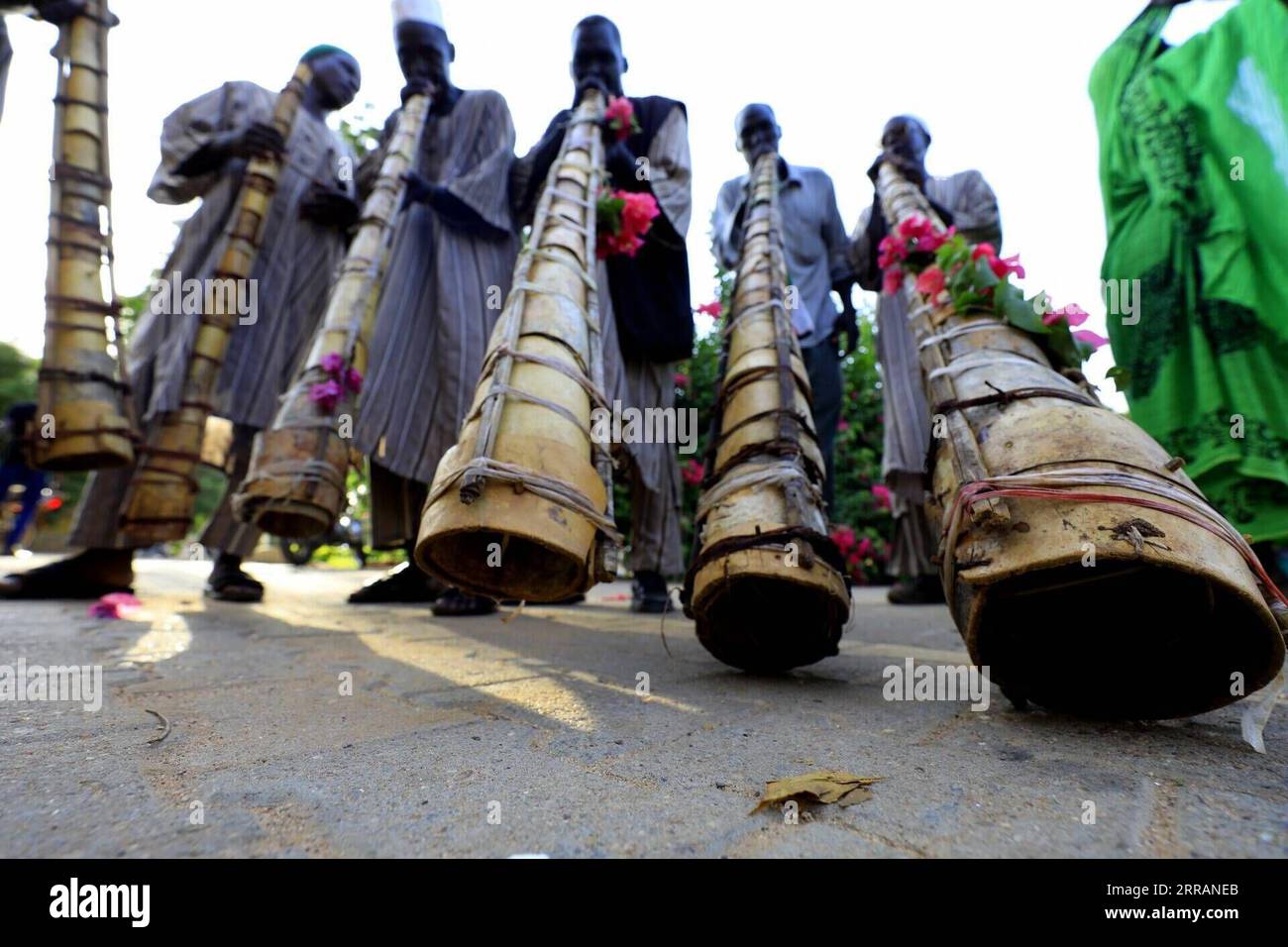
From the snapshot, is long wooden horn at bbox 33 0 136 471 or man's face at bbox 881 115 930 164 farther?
man's face at bbox 881 115 930 164

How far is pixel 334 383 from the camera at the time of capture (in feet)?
7.20

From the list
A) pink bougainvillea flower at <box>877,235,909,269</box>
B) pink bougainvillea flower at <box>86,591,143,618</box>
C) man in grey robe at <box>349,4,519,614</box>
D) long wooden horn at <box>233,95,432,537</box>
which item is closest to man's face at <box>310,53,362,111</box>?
man in grey robe at <box>349,4,519,614</box>

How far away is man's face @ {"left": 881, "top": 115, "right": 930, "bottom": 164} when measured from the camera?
11.7 feet

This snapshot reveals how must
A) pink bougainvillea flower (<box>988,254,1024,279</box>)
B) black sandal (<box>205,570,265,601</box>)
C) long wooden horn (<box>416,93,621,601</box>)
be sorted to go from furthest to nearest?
black sandal (<box>205,570,265,601</box>) < pink bougainvillea flower (<box>988,254,1024,279</box>) < long wooden horn (<box>416,93,621,601</box>)

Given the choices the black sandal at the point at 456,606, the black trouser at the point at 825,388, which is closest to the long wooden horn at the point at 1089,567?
the black sandal at the point at 456,606

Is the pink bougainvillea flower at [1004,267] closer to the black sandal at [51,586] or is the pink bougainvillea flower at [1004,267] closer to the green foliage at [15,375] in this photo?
the black sandal at [51,586]

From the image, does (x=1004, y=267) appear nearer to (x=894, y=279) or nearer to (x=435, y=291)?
(x=894, y=279)

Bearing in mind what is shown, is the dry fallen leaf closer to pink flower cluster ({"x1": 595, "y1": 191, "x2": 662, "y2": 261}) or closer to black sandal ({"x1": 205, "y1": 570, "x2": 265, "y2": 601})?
pink flower cluster ({"x1": 595, "y1": 191, "x2": 662, "y2": 261})

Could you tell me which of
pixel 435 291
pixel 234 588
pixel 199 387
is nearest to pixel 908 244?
pixel 435 291

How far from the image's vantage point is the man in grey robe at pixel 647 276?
307cm

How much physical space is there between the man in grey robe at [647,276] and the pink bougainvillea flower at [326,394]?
112 cm

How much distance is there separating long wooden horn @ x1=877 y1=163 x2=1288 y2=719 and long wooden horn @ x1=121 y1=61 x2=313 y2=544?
2946 mm
